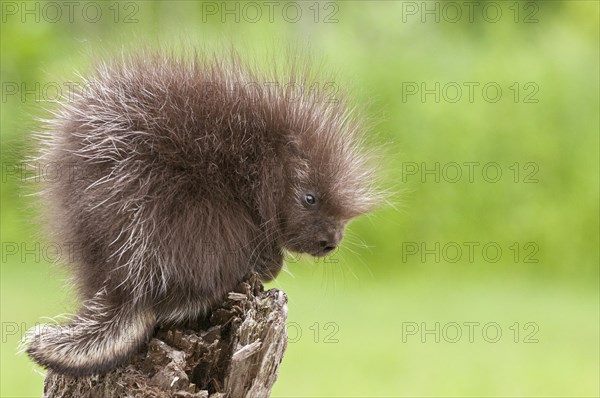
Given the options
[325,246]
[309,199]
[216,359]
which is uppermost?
[309,199]

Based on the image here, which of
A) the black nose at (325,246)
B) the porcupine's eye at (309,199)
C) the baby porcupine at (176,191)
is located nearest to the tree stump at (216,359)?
the baby porcupine at (176,191)

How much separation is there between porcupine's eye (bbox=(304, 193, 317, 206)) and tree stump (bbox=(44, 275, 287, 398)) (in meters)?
0.35

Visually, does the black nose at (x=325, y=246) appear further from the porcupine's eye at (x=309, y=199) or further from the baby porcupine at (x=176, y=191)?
the porcupine's eye at (x=309, y=199)

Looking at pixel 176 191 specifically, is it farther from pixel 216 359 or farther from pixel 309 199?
pixel 216 359

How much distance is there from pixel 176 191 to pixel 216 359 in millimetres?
630

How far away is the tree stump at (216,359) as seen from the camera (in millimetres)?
2926

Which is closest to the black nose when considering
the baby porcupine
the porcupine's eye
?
the baby porcupine

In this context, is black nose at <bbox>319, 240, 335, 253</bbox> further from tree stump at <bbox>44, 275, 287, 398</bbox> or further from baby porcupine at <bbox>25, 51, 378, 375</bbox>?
tree stump at <bbox>44, 275, 287, 398</bbox>

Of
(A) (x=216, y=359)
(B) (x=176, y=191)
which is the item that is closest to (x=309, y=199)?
(B) (x=176, y=191)

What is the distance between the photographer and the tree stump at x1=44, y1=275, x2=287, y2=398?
9.60ft

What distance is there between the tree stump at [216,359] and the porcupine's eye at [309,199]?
13.9 inches

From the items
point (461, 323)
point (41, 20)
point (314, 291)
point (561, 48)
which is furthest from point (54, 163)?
point (561, 48)

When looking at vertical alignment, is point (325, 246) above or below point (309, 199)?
below

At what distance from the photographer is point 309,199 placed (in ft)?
9.98
